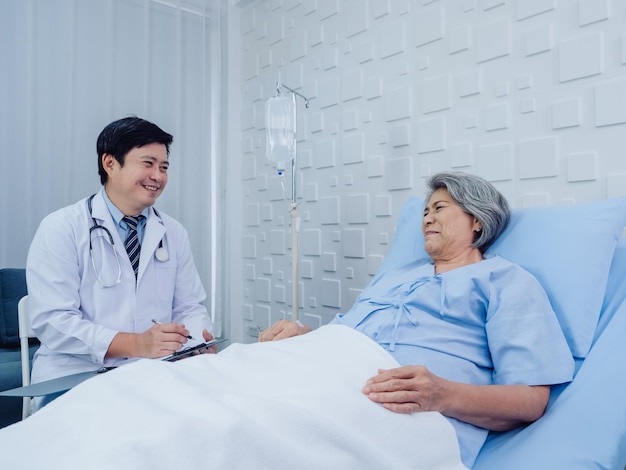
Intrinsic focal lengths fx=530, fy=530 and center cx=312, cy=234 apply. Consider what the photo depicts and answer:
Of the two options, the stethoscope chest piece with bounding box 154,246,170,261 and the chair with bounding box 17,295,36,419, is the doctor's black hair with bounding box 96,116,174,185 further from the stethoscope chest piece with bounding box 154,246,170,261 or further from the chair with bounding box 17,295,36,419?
the chair with bounding box 17,295,36,419

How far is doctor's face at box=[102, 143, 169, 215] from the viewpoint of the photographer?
6.04 feet

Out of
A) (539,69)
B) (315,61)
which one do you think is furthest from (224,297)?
(539,69)

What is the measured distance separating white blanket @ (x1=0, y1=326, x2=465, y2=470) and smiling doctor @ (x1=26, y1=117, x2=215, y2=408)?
1.94 feet

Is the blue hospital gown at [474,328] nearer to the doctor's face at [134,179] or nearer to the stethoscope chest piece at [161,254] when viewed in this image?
the stethoscope chest piece at [161,254]

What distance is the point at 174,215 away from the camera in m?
3.13

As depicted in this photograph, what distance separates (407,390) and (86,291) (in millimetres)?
1169

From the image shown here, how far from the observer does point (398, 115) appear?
7.57 feet

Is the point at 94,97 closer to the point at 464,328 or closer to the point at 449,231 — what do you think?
the point at 449,231

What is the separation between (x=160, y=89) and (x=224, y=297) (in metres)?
1.31

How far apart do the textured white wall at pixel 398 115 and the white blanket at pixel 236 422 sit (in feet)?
3.58

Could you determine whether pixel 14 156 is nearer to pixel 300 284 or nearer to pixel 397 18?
pixel 300 284

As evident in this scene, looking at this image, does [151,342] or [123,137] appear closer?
[151,342]

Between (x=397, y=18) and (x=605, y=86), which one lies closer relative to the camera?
(x=605, y=86)

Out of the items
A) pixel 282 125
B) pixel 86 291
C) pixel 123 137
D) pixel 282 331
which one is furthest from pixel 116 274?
pixel 282 125
